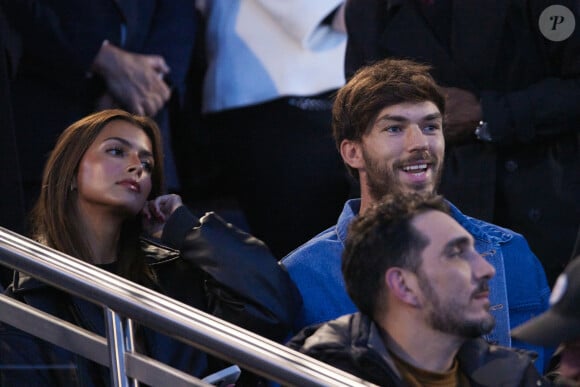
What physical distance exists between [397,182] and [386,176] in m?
0.04

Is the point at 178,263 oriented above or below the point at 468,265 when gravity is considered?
below

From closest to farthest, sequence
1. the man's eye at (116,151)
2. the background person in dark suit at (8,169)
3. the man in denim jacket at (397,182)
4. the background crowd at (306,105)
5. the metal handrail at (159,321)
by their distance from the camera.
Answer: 1. the metal handrail at (159,321)
2. the man in denim jacket at (397,182)
3. the man's eye at (116,151)
4. the background crowd at (306,105)
5. the background person in dark suit at (8,169)

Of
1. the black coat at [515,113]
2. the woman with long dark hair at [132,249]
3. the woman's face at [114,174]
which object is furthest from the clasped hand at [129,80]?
the black coat at [515,113]

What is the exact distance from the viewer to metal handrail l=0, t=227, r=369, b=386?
2869 mm

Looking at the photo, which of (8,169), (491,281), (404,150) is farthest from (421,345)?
(8,169)

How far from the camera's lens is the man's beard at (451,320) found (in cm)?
307

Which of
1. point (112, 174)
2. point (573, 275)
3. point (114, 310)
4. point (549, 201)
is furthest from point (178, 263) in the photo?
point (573, 275)

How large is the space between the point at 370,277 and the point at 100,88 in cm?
216

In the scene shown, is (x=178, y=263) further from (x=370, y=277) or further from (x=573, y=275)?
(x=573, y=275)

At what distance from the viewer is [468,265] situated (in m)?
3.12

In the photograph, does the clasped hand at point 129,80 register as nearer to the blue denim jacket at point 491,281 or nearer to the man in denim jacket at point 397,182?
the man in denim jacket at point 397,182

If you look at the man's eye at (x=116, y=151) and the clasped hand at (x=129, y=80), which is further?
the clasped hand at (x=129, y=80)

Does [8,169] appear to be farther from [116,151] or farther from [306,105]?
[306,105]

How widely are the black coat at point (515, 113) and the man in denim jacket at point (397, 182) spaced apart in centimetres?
42
